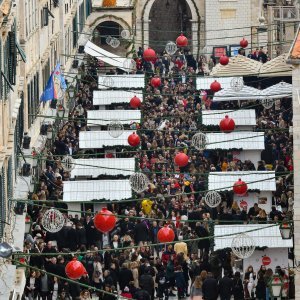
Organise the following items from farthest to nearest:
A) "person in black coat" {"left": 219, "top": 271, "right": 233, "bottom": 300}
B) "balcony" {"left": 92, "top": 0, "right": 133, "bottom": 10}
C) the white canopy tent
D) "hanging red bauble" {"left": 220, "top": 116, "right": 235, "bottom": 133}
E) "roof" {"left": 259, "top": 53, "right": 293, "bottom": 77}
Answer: "balcony" {"left": 92, "top": 0, "right": 133, "bottom": 10}, "roof" {"left": 259, "top": 53, "right": 293, "bottom": 77}, the white canopy tent, "hanging red bauble" {"left": 220, "top": 116, "right": 235, "bottom": 133}, "person in black coat" {"left": 219, "top": 271, "right": 233, "bottom": 300}

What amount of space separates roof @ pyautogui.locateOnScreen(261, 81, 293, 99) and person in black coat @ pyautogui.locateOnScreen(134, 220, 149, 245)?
14.7 meters

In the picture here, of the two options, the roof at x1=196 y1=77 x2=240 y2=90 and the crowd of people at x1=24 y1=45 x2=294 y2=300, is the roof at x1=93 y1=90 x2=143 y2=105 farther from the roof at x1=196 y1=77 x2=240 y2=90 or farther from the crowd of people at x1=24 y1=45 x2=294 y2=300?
the roof at x1=196 y1=77 x2=240 y2=90

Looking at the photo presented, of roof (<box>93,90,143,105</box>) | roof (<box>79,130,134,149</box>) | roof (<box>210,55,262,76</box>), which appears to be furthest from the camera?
roof (<box>210,55,262,76</box>)

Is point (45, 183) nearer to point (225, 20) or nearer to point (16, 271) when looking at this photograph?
point (16, 271)

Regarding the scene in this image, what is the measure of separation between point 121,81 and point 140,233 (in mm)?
20439

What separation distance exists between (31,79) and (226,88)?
43.6ft

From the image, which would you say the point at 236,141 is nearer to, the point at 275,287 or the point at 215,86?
the point at 215,86

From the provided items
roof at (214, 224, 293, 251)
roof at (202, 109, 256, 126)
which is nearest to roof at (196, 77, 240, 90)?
roof at (202, 109, 256, 126)

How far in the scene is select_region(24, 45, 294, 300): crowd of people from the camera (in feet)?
149

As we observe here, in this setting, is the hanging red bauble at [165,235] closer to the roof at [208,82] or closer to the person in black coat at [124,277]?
the person in black coat at [124,277]

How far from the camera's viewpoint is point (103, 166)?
54188mm

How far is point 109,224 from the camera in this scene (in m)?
39.8

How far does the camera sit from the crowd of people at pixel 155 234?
45.3m

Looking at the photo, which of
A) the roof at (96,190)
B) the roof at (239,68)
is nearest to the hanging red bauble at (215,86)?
the roof at (239,68)
